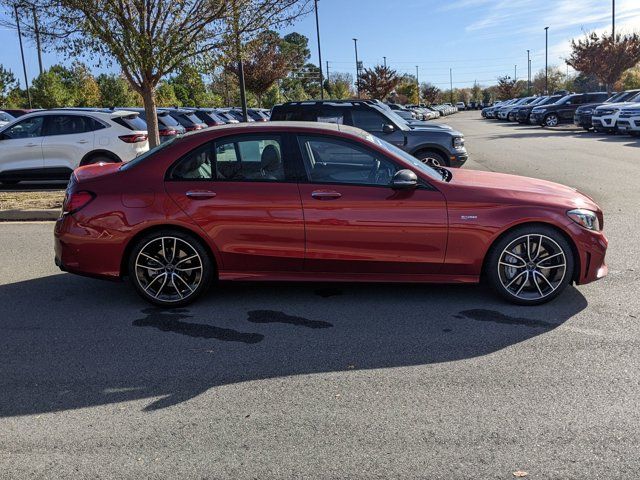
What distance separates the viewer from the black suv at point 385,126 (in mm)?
12008

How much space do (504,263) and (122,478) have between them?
3.50m

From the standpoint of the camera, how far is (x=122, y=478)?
3029mm

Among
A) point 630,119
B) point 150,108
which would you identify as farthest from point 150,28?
point 630,119

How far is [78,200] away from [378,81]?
2239 inches

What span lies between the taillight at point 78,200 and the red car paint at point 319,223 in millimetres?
43

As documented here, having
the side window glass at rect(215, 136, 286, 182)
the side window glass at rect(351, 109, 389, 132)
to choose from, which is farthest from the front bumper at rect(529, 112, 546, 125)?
the side window glass at rect(215, 136, 286, 182)

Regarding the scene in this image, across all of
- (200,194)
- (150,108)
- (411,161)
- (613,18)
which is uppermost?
(613,18)

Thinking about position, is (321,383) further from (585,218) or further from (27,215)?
(27,215)

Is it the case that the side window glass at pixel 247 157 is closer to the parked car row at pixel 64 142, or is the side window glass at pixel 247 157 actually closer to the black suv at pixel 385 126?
the black suv at pixel 385 126

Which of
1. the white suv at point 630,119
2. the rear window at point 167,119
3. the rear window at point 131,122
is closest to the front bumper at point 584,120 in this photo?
the white suv at point 630,119

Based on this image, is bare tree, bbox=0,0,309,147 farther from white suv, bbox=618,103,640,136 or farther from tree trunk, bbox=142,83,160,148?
white suv, bbox=618,103,640,136

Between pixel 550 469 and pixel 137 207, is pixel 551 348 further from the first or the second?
pixel 137 207

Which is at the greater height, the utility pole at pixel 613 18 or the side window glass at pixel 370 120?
the utility pole at pixel 613 18

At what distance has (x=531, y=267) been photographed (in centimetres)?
529
